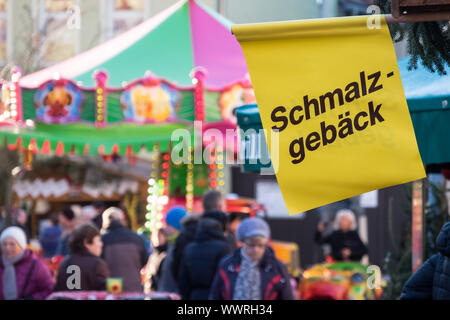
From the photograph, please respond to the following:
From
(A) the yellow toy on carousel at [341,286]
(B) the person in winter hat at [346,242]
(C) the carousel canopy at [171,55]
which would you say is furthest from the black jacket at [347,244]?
(C) the carousel canopy at [171,55]

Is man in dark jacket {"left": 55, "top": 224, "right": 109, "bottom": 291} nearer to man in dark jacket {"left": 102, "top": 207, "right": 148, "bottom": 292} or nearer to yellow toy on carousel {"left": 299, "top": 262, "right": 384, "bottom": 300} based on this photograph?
man in dark jacket {"left": 102, "top": 207, "right": 148, "bottom": 292}

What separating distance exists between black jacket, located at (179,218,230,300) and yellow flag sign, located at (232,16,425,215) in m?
3.65

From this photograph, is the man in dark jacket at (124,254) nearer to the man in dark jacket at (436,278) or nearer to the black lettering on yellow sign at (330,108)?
the man in dark jacket at (436,278)

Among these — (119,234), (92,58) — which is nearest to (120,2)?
(92,58)

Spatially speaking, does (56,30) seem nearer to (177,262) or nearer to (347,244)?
(347,244)

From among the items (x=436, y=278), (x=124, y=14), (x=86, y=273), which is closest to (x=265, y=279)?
(x=86, y=273)

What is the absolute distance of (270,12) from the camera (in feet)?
72.4

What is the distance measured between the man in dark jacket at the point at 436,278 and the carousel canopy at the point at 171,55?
8036 millimetres

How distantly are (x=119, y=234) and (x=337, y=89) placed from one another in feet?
16.7

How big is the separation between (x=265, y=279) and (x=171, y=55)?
7352 mm

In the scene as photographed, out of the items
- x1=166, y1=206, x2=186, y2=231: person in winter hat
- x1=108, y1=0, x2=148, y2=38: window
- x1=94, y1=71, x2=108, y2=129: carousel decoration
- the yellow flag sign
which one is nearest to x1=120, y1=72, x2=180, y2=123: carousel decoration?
x1=94, y1=71, x2=108, y2=129: carousel decoration

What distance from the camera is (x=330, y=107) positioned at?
13.7ft

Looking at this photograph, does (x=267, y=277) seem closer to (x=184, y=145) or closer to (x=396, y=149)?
(x=396, y=149)

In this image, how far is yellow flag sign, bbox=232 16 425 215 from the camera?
13.5 feet
